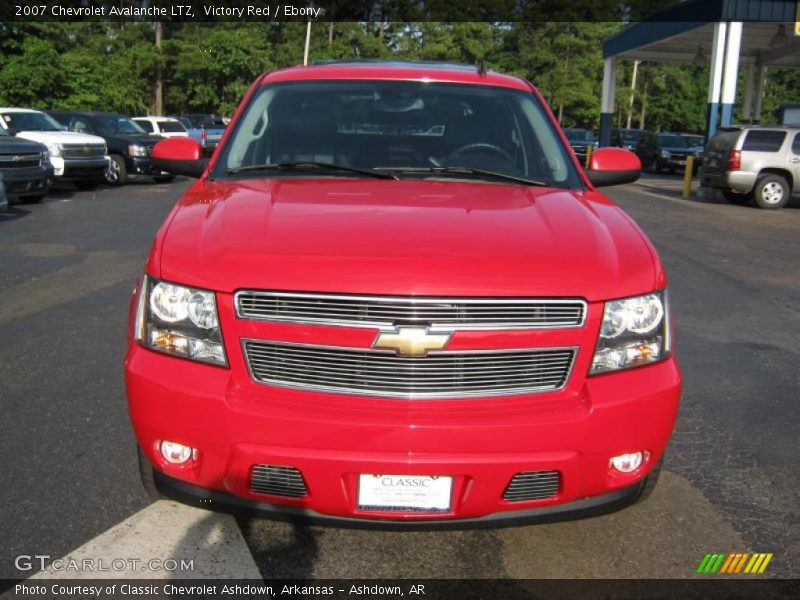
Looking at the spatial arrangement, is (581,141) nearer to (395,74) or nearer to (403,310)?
(395,74)

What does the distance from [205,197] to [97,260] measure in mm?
6252

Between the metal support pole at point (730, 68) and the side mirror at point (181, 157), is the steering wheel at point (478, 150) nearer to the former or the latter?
the side mirror at point (181, 157)

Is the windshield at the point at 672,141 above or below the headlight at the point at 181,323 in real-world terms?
above

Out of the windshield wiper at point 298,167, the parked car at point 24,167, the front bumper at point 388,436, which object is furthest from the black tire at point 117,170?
the front bumper at point 388,436

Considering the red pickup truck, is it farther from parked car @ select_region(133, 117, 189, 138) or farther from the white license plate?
parked car @ select_region(133, 117, 189, 138)

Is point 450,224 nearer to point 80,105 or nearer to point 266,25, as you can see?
point 80,105

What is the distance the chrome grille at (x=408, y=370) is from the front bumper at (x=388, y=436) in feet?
0.12

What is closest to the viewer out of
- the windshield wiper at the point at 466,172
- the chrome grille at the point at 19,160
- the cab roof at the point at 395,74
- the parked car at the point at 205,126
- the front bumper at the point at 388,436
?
the front bumper at the point at 388,436

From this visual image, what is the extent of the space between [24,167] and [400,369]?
1354 centimetres

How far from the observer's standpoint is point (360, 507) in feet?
8.21

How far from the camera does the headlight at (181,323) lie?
8.49 ft

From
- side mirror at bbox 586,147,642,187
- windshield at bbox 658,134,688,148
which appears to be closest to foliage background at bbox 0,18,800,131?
windshield at bbox 658,134,688,148

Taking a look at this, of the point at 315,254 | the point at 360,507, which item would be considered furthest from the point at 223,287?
the point at 360,507

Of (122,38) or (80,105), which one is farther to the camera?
(122,38)
